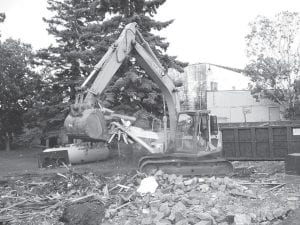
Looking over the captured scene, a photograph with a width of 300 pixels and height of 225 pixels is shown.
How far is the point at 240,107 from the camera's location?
126 ft

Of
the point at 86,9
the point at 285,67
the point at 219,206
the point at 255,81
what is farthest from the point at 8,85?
the point at 219,206

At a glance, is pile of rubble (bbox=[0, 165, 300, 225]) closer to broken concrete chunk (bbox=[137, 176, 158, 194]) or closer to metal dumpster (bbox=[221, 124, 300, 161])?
broken concrete chunk (bbox=[137, 176, 158, 194])

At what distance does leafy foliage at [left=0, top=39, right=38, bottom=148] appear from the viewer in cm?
3206

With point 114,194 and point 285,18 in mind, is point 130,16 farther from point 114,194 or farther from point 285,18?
point 285,18

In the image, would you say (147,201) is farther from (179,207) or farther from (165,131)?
(165,131)

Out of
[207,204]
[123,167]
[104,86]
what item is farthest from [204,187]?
[123,167]

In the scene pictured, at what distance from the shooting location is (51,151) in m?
16.4

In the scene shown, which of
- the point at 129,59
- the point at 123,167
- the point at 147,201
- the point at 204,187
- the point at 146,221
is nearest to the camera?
the point at 146,221

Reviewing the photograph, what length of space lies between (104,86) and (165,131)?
110 inches

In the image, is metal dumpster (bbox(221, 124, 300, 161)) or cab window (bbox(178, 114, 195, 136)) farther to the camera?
metal dumpster (bbox(221, 124, 300, 161))

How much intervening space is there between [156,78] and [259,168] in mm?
5731

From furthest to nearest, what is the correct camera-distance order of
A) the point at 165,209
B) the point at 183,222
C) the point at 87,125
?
the point at 87,125, the point at 165,209, the point at 183,222

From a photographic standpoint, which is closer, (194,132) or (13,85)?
(194,132)

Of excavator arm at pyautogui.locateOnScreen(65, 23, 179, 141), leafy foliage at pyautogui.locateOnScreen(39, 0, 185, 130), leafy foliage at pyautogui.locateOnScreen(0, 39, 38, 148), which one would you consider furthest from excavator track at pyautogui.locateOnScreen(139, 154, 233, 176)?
leafy foliage at pyautogui.locateOnScreen(0, 39, 38, 148)
